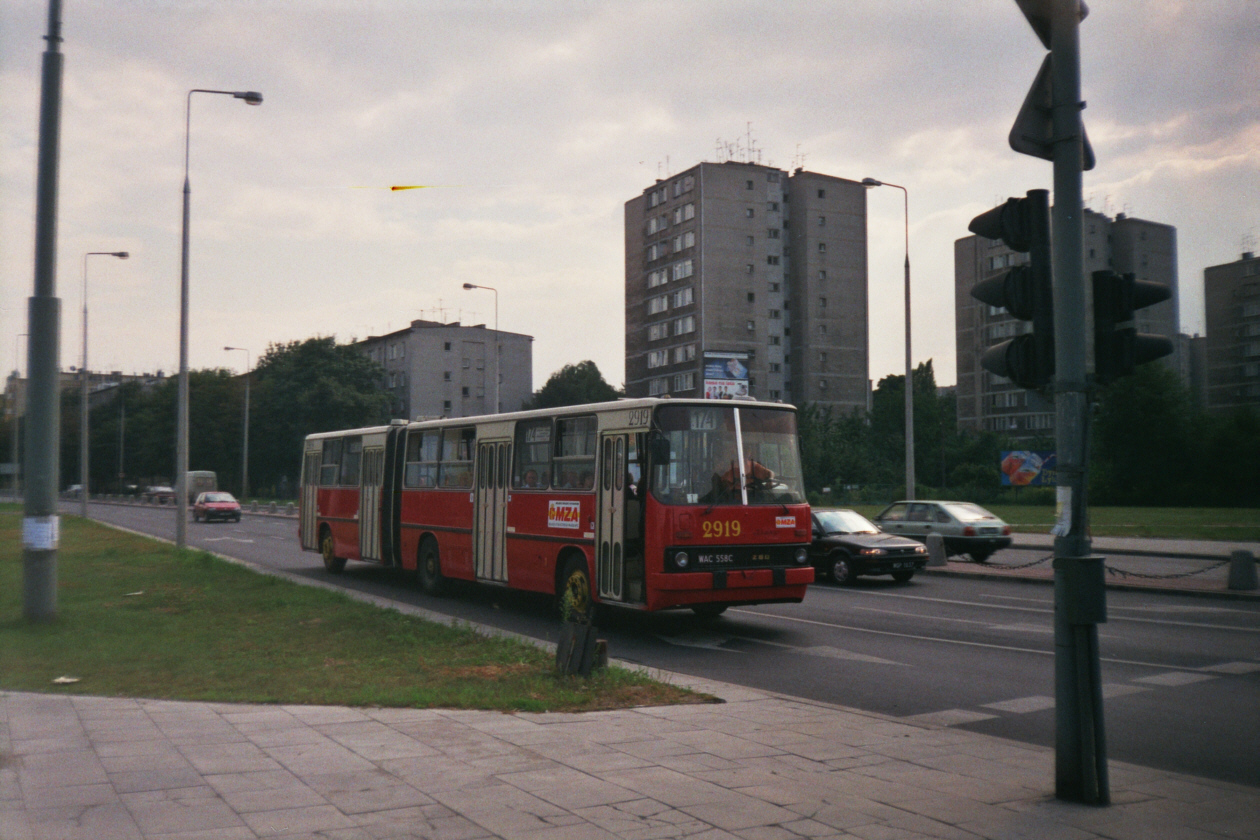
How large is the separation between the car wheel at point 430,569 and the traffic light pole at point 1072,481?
13110mm

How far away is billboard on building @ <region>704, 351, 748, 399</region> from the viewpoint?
61938mm

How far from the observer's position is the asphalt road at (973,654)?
26.0 feet

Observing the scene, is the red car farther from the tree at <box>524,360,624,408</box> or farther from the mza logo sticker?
the tree at <box>524,360,624,408</box>

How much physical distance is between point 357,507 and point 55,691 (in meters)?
12.3

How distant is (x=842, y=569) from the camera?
64.4ft

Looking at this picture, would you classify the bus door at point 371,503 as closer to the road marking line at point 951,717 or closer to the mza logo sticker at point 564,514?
the mza logo sticker at point 564,514

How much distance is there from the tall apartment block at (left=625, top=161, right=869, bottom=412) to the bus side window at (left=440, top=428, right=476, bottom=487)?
69.9 m

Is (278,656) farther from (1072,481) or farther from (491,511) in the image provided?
(1072,481)

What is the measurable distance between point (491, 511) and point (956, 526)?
12.9 m

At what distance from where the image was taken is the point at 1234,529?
3669cm

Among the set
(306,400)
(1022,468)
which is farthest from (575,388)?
(1022,468)

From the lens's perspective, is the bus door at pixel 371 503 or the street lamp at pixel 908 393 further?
the street lamp at pixel 908 393

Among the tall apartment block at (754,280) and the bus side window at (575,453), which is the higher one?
the tall apartment block at (754,280)

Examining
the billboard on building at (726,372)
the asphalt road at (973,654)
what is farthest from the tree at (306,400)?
the asphalt road at (973,654)
